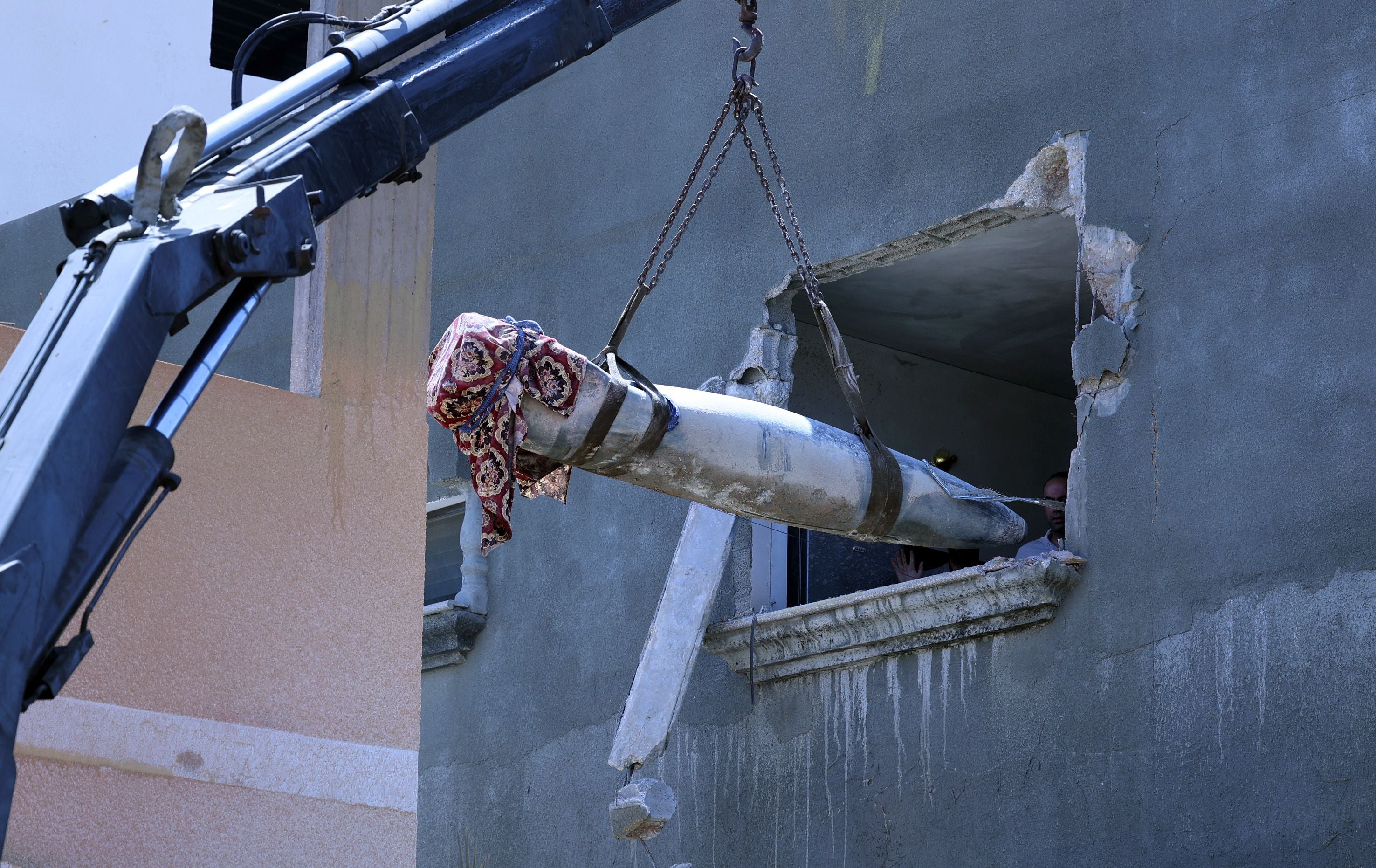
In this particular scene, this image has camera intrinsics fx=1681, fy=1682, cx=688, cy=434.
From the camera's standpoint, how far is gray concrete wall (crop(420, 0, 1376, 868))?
6.30m

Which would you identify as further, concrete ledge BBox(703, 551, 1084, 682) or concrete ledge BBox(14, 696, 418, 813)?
concrete ledge BBox(703, 551, 1084, 682)

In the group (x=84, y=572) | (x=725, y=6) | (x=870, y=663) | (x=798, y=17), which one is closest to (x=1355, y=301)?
(x=870, y=663)

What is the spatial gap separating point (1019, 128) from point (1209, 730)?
277cm

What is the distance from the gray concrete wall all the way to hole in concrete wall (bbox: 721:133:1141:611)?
0.13 metres

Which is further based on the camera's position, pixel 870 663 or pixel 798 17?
pixel 798 17

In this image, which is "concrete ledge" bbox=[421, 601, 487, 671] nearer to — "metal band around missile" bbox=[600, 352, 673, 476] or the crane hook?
the crane hook

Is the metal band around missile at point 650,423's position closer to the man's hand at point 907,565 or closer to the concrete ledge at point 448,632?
the man's hand at point 907,565

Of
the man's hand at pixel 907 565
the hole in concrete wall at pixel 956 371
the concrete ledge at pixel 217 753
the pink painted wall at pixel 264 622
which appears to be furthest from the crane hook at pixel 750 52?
the man's hand at pixel 907 565

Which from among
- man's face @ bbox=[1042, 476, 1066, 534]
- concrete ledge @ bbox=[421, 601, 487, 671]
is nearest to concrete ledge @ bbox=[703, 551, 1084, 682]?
man's face @ bbox=[1042, 476, 1066, 534]

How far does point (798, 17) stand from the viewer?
8.53 metres

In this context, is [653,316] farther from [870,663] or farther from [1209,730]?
[1209,730]

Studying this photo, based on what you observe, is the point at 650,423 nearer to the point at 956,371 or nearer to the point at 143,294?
the point at 143,294

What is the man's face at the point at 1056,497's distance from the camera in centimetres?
797

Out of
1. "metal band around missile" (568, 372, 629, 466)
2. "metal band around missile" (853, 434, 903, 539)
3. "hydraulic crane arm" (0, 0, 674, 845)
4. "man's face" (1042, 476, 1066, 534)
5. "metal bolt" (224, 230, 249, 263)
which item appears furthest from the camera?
"man's face" (1042, 476, 1066, 534)
